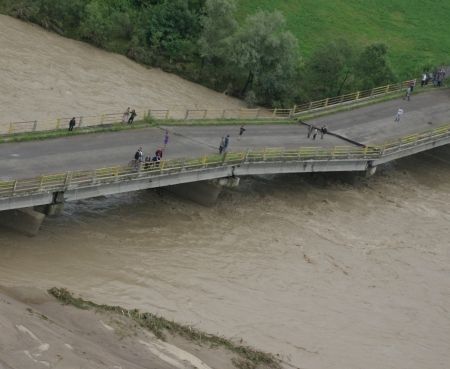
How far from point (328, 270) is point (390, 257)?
15.7 feet

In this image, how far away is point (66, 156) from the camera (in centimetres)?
4106

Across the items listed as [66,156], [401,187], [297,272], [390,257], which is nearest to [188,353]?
[297,272]

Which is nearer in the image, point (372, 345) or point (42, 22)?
point (372, 345)

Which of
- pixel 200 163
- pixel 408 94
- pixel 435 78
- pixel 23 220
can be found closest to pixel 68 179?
pixel 23 220

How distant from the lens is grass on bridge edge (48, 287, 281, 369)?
30703 mm

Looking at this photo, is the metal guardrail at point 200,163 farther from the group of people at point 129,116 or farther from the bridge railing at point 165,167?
the group of people at point 129,116

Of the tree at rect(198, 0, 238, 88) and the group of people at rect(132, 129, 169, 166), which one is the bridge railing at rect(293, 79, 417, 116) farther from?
the group of people at rect(132, 129, 169, 166)

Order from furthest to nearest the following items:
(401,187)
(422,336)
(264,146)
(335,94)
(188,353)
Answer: (335,94) < (401,187) < (264,146) < (422,336) < (188,353)

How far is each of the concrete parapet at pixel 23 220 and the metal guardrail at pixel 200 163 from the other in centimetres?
123

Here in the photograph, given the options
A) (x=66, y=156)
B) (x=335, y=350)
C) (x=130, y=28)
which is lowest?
(x=335, y=350)

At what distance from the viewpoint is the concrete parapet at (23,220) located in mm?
36969

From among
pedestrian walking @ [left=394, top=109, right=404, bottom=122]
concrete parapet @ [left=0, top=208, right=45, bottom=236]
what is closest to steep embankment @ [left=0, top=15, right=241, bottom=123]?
pedestrian walking @ [left=394, top=109, right=404, bottom=122]

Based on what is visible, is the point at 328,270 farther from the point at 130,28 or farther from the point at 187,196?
the point at 130,28

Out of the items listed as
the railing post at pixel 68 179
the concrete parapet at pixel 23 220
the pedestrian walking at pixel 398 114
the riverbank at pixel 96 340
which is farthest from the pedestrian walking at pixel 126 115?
the pedestrian walking at pixel 398 114
